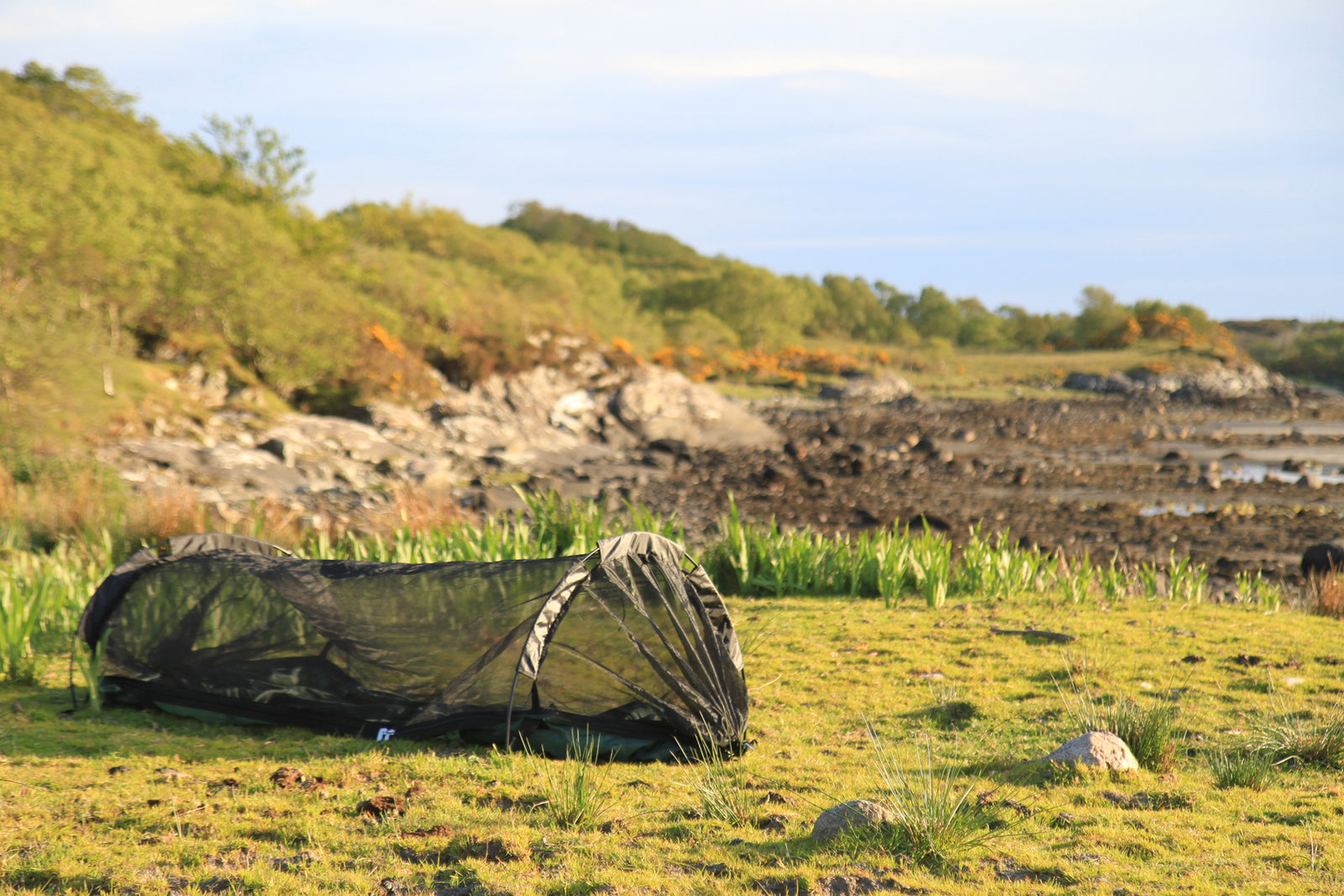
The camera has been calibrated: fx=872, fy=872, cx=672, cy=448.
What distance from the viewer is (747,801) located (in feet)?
15.8

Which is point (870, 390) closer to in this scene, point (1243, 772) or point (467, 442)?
point (467, 442)

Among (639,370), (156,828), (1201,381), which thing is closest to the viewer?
(156,828)

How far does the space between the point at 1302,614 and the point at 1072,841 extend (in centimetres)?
770

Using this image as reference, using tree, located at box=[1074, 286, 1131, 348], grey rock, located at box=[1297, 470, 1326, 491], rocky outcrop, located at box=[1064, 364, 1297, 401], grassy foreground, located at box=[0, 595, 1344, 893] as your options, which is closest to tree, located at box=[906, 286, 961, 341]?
tree, located at box=[1074, 286, 1131, 348]

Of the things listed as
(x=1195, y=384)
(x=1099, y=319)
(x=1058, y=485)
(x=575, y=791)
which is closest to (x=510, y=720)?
(x=575, y=791)

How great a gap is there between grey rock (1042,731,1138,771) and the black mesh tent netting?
77.7 inches

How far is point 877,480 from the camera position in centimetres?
2391

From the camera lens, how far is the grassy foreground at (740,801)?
155 inches

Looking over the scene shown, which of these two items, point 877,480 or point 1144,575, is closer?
point 1144,575

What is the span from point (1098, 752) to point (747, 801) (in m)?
2.12

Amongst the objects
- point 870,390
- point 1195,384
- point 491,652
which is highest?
point 1195,384

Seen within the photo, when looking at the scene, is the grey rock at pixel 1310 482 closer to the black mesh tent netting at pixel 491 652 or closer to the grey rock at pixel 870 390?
the black mesh tent netting at pixel 491 652

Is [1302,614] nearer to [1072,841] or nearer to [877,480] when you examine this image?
[1072,841]

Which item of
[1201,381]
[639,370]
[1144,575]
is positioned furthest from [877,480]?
[1201,381]
